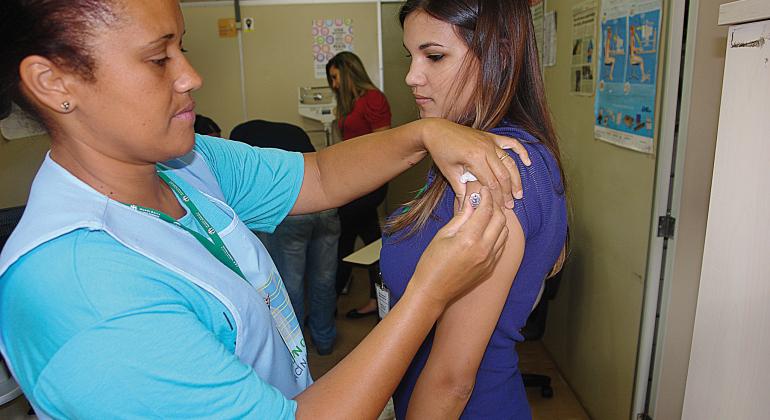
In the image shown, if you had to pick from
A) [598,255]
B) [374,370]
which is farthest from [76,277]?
[598,255]

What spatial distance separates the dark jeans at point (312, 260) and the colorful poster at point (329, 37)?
158 centimetres

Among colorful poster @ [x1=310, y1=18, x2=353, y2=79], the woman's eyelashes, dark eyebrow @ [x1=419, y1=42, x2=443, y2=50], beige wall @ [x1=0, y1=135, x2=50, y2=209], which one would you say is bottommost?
beige wall @ [x1=0, y1=135, x2=50, y2=209]

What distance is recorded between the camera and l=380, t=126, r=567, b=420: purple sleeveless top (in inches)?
35.1

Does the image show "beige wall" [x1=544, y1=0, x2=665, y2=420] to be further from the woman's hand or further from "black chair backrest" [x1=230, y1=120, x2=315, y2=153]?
"black chair backrest" [x1=230, y1=120, x2=315, y2=153]

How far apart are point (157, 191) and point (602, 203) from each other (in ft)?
5.99

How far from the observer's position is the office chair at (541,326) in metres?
2.41

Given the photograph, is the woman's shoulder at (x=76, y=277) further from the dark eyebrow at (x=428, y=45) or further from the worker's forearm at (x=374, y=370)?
the dark eyebrow at (x=428, y=45)

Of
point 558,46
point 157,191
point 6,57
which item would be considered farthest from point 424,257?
point 558,46

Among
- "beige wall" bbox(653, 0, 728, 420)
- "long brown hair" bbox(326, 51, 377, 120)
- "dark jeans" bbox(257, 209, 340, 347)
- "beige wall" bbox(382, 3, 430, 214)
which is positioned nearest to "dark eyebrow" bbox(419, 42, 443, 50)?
"beige wall" bbox(653, 0, 728, 420)

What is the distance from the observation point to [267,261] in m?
0.93

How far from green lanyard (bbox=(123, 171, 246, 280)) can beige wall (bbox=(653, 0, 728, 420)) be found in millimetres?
1419

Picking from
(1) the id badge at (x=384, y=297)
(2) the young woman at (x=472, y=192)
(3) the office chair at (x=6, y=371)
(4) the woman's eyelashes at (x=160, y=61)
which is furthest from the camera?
(3) the office chair at (x=6, y=371)

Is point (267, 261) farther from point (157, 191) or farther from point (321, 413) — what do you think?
point (321, 413)

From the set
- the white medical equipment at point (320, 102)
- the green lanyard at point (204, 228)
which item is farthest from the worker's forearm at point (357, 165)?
the white medical equipment at point (320, 102)
